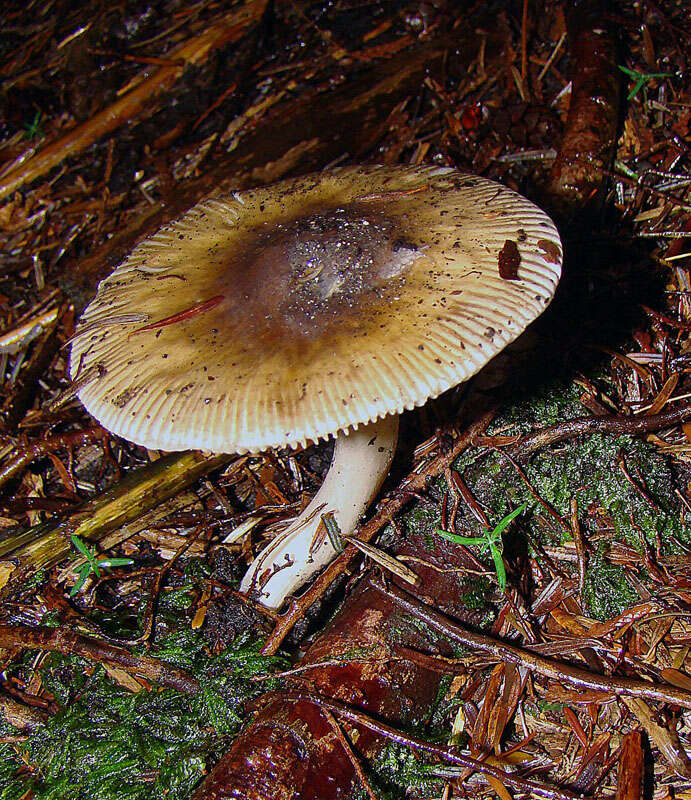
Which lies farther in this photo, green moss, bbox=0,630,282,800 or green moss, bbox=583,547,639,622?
green moss, bbox=583,547,639,622

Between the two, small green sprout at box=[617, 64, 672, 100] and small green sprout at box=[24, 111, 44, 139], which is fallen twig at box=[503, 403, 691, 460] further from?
small green sprout at box=[24, 111, 44, 139]

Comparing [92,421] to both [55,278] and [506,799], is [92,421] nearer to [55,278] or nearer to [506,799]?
[55,278]

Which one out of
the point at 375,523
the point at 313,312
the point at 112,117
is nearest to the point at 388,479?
the point at 375,523

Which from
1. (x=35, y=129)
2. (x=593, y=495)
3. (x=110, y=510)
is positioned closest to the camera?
(x=593, y=495)

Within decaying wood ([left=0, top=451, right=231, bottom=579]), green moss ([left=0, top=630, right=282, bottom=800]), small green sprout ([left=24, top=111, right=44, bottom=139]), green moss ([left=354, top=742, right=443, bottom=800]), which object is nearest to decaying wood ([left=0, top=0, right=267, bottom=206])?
small green sprout ([left=24, top=111, right=44, bottom=139])

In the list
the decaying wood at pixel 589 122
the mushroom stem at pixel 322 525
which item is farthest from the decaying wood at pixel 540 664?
the decaying wood at pixel 589 122

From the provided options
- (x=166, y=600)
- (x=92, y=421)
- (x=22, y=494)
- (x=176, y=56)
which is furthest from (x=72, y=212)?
(x=166, y=600)

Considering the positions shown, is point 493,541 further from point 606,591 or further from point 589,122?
point 589,122
